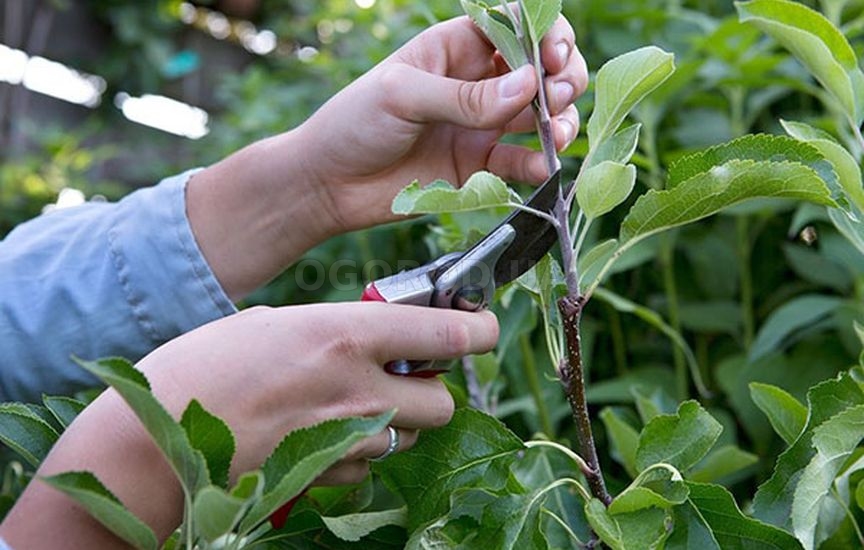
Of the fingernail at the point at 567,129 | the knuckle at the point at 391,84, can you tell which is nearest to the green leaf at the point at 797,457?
the fingernail at the point at 567,129

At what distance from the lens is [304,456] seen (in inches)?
17.8

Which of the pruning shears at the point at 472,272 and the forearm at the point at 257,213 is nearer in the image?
the pruning shears at the point at 472,272

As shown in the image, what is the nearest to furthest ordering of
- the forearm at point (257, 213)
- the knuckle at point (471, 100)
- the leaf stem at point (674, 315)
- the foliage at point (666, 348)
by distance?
the foliage at point (666, 348), the knuckle at point (471, 100), the forearm at point (257, 213), the leaf stem at point (674, 315)

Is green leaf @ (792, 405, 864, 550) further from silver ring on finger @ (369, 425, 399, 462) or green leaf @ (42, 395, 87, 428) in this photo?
green leaf @ (42, 395, 87, 428)

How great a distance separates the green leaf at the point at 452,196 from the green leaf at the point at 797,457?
190 millimetres

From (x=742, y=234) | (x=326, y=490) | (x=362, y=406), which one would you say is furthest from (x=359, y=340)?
(x=742, y=234)

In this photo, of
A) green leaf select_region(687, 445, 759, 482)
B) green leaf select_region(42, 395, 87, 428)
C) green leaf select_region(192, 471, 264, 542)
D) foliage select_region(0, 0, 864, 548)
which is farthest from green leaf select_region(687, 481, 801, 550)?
green leaf select_region(42, 395, 87, 428)

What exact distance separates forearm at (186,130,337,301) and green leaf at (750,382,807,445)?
37 centimetres

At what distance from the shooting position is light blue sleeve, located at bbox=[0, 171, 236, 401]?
88 centimetres

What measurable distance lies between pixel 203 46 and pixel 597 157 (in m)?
2.53

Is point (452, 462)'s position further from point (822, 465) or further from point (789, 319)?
point (789, 319)

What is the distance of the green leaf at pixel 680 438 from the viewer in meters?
0.54

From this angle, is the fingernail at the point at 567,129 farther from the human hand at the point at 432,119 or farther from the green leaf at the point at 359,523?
the green leaf at the point at 359,523

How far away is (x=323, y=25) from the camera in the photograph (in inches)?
95.3
